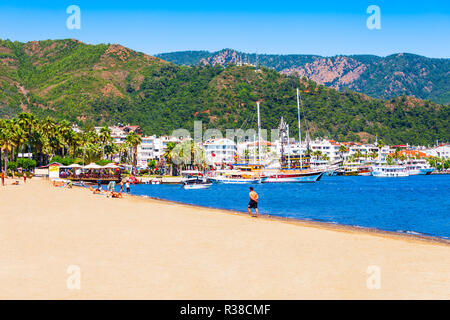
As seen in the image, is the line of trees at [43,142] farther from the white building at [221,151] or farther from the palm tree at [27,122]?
the white building at [221,151]

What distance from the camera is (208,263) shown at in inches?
568

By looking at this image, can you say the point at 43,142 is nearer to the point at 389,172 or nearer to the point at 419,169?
the point at 389,172

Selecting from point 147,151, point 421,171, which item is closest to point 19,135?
point 147,151

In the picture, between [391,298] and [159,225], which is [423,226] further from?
[391,298]

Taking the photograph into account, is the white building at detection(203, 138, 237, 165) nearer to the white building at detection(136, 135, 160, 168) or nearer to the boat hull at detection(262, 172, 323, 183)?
the white building at detection(136, 135, 160, 168)

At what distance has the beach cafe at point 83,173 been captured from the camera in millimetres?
94144

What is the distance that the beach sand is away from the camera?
11.1m

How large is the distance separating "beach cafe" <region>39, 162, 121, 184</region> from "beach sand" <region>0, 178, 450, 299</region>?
7183 centimetres

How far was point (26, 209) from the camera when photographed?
30.5 m

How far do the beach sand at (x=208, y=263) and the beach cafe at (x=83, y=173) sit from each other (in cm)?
7183

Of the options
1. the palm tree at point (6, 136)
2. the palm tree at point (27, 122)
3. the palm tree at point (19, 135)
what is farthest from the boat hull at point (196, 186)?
the palm tree at point (6, 136)

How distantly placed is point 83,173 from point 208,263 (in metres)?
88.9
